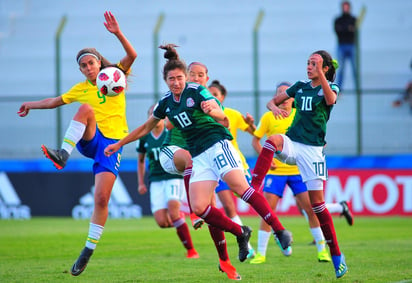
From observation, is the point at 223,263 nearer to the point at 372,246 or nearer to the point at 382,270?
the point at 382,270

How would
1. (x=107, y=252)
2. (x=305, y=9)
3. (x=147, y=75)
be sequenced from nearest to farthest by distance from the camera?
(x=107, y=252) → (x=147, y=75) → (x=305, y=9)

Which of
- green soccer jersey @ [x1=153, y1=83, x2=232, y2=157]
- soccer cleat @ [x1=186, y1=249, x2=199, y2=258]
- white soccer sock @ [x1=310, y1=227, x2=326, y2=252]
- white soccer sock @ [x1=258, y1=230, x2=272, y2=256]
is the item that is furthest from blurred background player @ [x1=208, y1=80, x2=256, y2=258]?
green soccer jersey @ [x1=153, y1=83, x2=232, y2=157]

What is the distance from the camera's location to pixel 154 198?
11.2m

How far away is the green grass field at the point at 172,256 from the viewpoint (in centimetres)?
783

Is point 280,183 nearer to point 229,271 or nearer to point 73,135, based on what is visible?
point 229,271

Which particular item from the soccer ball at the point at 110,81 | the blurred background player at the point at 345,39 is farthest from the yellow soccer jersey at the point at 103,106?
the blurred background player at the point at 345,39

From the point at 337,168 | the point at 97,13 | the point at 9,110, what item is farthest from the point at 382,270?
the point at 97,13

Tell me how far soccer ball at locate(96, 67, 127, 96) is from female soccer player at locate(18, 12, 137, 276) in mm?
240

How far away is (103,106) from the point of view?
848cm

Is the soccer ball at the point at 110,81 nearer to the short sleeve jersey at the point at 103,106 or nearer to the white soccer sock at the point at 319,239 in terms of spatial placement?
the short sleeve jersey at the point at 103,106

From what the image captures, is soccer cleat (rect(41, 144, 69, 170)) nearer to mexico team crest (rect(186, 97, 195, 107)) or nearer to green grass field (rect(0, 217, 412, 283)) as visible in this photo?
green grass field (rect(0, 217, 412, 283))

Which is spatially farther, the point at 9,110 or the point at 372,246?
the point at 9,110

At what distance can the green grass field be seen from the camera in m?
7.83

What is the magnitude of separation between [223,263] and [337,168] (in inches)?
402
